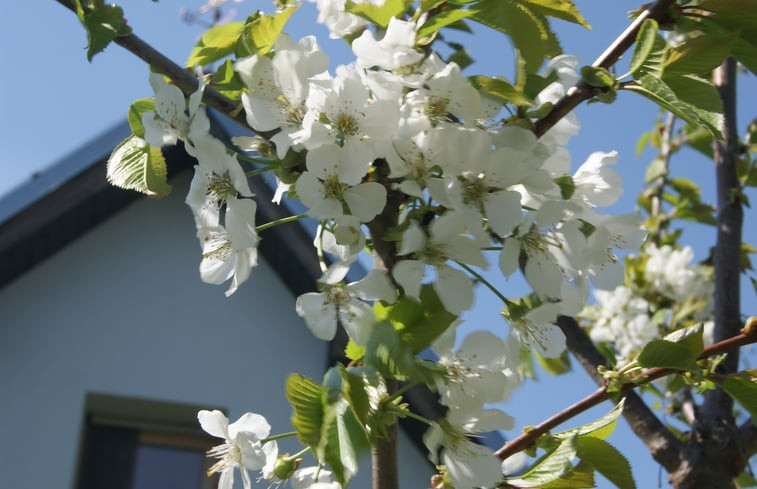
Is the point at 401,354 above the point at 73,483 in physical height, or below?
below

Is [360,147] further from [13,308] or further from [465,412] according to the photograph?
[13,308]

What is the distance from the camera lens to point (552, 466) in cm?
82

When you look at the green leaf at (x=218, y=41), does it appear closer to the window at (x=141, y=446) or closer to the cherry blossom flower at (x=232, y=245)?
the cherry blossom flower at (x=232, y=245)

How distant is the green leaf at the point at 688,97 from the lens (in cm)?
77

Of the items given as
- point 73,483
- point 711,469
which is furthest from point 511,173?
point 73,483

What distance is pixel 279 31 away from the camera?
839mm

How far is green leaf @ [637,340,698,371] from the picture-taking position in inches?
32.9

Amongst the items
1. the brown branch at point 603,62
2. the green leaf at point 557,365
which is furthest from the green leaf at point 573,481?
the green leaf at point 557,365

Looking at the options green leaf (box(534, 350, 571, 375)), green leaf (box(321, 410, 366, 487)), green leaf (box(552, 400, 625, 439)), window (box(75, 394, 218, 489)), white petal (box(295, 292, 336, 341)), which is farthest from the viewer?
window (box(75, 394, 218, 489))

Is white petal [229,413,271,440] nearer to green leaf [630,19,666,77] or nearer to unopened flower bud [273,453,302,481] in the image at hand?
unopened flower bud [273,453,302,481]

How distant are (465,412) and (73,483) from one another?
2.88 meters

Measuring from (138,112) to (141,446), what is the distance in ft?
9.61

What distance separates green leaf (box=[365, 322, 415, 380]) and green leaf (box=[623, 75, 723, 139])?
0.33 meters

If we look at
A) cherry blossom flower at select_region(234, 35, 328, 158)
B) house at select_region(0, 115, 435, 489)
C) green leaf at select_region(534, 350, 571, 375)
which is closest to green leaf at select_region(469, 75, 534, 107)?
cherry blossom flower at select_region(234, 35, 328, 158)
